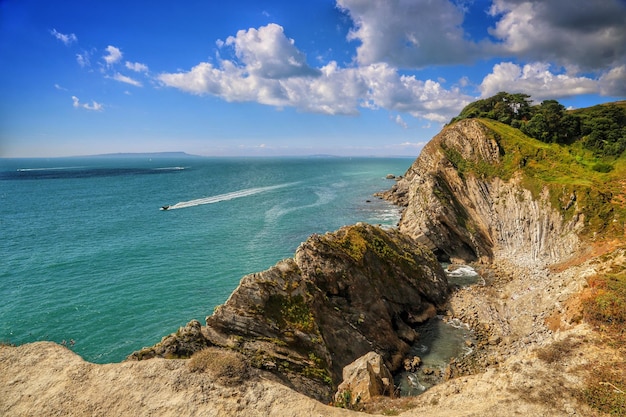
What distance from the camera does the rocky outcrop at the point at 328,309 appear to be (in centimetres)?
2073

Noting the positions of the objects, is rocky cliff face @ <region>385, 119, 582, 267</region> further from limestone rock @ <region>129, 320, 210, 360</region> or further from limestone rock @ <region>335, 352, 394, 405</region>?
limestone rock @ <region>129, 320, 210, 360</region>

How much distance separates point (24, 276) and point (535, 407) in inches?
2436

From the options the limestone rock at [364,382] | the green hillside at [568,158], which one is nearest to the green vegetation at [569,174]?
the green hillside at [568,158]

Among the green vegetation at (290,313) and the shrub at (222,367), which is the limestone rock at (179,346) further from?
the green vegetation at (290,313)

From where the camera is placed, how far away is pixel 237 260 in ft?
175

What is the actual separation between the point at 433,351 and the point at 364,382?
15699mm

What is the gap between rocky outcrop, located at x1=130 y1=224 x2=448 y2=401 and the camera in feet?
68.0

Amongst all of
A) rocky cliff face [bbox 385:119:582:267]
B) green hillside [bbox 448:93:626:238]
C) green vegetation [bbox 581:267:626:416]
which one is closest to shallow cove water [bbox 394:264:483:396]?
green vegetation [bbox 581:267:626:416]

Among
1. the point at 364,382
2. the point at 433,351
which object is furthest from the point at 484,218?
the point at 364,382

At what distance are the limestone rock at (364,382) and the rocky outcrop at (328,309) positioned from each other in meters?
1.72

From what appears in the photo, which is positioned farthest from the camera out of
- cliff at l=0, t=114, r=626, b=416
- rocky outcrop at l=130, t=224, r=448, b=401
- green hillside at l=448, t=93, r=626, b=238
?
green hillside at l=448, t=93, r=626, b=238

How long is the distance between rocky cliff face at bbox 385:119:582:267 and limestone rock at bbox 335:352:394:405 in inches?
1412

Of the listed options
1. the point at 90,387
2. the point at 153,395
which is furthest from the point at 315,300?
the point at 90,387

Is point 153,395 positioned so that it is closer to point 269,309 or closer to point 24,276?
point 269,309
